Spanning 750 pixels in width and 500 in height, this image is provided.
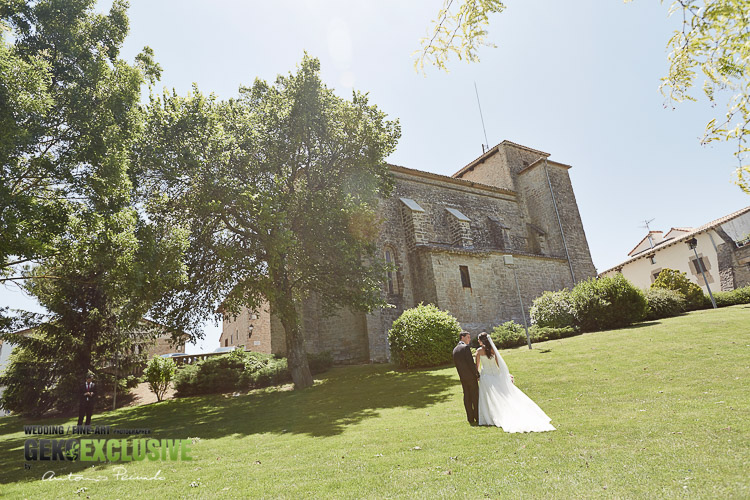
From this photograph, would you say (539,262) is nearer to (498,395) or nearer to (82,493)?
(498,395)

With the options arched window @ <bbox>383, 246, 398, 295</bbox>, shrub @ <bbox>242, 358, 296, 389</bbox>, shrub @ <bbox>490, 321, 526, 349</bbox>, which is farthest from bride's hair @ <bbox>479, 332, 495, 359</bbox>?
arched window @ <bbox>383, 246, 398, 295</bbox>

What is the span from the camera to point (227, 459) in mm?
6637

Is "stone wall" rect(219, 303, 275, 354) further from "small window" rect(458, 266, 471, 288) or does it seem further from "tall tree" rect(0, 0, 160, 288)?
"tall tree" rect(0, 0, 160, 288)

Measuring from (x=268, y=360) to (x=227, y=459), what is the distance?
45.5 ft

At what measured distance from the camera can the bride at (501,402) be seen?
6348 mm

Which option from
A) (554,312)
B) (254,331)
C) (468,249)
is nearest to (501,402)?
(554,312)

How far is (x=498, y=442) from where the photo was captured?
564cm

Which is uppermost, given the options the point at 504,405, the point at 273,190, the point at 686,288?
the point at 273,190

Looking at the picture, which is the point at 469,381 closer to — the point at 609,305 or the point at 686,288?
the point at 609,305

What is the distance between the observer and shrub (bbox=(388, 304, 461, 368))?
1518 centimetres

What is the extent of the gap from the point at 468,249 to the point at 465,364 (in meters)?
17.3

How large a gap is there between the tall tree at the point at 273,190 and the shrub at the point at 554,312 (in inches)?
368

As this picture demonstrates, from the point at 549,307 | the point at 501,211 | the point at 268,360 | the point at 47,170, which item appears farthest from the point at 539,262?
the point at 47,170

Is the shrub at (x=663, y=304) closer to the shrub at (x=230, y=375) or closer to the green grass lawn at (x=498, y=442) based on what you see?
the green grass lawn at (x=498, y=442)
